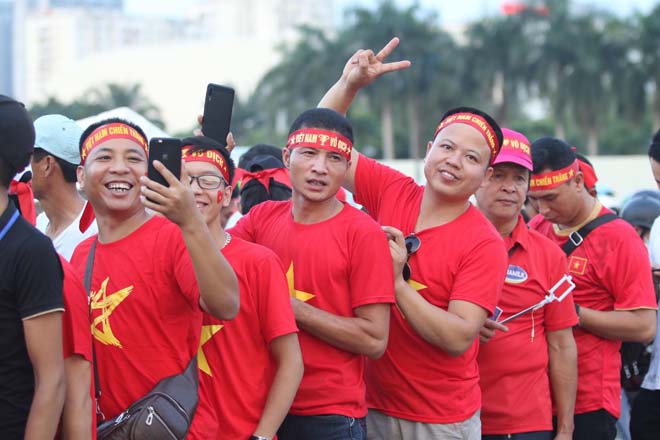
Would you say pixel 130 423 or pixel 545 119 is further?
pixel 545 119

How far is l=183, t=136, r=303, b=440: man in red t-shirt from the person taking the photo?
11.4 feet

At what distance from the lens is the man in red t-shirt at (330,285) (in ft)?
12.1

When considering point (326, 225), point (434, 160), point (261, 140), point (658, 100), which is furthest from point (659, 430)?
point (261, 140)

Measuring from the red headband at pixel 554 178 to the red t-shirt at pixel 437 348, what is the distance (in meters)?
1.03

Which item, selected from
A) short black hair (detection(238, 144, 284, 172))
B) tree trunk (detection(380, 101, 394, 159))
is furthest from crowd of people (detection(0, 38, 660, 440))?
tree trunk (detection(380, 101, 394, 159))

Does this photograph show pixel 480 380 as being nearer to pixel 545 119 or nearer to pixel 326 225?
pixel 326 225

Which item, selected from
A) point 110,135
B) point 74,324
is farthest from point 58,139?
point 74,324

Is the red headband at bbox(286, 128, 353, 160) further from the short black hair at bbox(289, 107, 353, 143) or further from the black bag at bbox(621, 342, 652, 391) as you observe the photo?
the black bag at bbox(621, 342, 652, 391)

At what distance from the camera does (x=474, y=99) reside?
49.4 m

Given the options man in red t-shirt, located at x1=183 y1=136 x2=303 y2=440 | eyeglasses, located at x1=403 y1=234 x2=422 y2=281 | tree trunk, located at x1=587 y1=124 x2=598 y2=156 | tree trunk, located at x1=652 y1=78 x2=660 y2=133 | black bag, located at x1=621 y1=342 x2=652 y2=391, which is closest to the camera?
man in red t-shirt, located at x1=183 y1=136 x2=303 y2=440

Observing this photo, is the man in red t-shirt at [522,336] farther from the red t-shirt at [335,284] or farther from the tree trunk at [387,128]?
the tree trunk at [387,128]

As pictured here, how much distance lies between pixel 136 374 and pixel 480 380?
1.83 metres

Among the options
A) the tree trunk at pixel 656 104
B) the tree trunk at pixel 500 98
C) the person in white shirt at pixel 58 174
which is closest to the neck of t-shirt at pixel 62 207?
the person in white shirt at pixel 58 174

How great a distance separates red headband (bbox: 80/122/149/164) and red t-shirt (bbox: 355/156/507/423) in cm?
132
